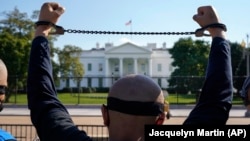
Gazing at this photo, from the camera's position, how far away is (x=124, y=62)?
318ft

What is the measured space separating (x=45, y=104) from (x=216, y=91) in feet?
2.51

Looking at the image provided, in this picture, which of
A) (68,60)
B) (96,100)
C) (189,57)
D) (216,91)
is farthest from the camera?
(189,57)

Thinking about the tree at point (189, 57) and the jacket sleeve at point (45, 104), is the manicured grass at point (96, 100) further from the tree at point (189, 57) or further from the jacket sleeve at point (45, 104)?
the jacket sleeve at point (45, 104)

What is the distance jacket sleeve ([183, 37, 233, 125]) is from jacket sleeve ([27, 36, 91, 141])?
1.67 ft

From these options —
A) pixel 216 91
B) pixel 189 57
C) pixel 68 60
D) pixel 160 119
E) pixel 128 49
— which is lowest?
pixel 160 119

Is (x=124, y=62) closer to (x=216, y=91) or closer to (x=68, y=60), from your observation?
(x=68, y=60)

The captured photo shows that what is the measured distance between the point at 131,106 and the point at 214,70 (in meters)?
0.49

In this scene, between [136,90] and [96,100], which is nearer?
[136,90]

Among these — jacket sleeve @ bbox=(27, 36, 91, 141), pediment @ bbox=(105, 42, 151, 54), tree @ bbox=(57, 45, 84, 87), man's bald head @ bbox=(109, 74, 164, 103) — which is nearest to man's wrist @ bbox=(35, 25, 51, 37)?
jacket sleeve @ bbox=(27, 36, 91, 141)

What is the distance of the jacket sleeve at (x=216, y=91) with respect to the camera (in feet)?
5.75

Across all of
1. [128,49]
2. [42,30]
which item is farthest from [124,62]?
[42,30]

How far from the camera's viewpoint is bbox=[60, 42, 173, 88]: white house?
94.0 m

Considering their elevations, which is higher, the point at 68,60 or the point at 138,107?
the point at 68,60

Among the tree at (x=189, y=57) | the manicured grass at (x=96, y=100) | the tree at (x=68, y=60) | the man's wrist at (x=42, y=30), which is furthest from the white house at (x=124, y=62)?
the man's wrist at (x=42, y=30)
